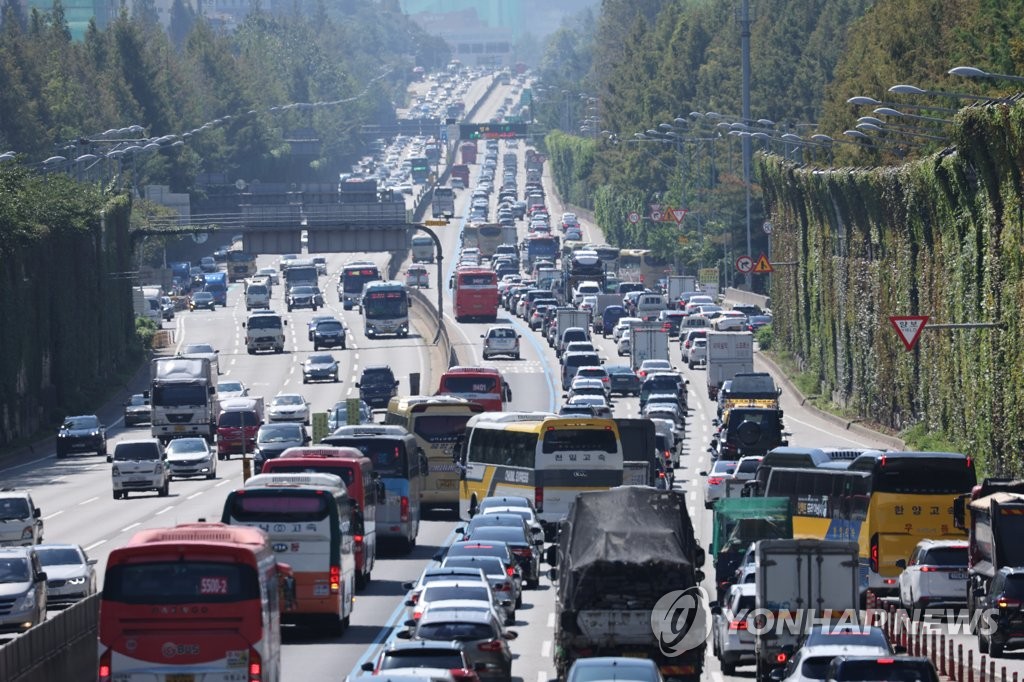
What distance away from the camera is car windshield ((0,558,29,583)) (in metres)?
40.0

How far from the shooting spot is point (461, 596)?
122 feet

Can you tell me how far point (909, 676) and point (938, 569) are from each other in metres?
14.7

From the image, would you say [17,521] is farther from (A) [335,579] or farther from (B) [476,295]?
(B) [476,295]

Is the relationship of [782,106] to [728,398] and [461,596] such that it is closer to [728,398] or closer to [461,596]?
[728,398]

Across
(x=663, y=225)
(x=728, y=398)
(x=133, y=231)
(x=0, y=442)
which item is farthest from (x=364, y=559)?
(x=663, y=225)

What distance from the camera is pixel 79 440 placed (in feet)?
300

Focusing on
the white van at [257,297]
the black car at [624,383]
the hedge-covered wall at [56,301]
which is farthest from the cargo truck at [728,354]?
the white van at [257,297]

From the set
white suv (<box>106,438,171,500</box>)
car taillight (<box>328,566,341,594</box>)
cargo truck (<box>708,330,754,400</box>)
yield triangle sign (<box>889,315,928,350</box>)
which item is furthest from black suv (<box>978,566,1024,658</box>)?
cargo truck (<box>708,330,754,400</box>)

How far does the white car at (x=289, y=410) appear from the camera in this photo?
91062mm

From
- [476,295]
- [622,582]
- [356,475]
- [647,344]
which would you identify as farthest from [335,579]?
[476,295]

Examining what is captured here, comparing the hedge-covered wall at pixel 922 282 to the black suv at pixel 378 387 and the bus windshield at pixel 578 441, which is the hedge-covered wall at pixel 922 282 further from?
the black suv at pixel 378 387

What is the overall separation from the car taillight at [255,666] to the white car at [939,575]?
16.6 metres

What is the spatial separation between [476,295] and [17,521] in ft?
284

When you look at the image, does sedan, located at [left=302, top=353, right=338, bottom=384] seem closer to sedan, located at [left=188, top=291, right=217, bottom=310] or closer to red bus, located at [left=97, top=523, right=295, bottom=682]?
sedan, located at [left=188, top=291, right=217, bottom=310]
